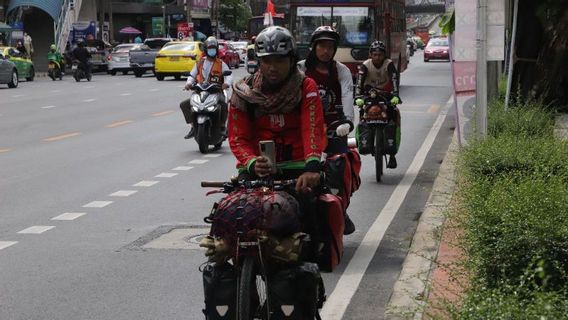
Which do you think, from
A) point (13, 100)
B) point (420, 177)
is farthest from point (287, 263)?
point (13, 100)

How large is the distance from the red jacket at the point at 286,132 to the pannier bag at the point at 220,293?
0.72 m

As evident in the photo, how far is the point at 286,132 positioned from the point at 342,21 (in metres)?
25.4

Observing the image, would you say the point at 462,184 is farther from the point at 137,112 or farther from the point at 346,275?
the point at 137,112

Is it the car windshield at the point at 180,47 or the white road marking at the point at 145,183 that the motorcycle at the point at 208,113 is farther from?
the car windshield at the point at 180,47

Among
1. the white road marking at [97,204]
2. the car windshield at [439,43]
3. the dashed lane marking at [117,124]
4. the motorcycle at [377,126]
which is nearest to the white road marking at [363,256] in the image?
the motorcycle at [377,126]

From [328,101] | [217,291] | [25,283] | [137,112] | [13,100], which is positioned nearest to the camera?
[217,291]

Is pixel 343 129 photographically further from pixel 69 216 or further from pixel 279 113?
pixel 69 216

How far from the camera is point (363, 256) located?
8891 mm

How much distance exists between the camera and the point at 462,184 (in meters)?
8.41

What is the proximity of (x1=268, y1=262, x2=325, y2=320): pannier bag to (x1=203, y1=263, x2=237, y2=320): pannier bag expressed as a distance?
190mm

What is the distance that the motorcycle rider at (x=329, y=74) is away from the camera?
8.91 metres

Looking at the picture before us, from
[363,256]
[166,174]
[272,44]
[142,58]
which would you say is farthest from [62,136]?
[142,58]

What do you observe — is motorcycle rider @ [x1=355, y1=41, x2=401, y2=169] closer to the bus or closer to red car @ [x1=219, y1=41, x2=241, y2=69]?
the bus

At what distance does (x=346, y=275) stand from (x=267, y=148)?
290 cm
